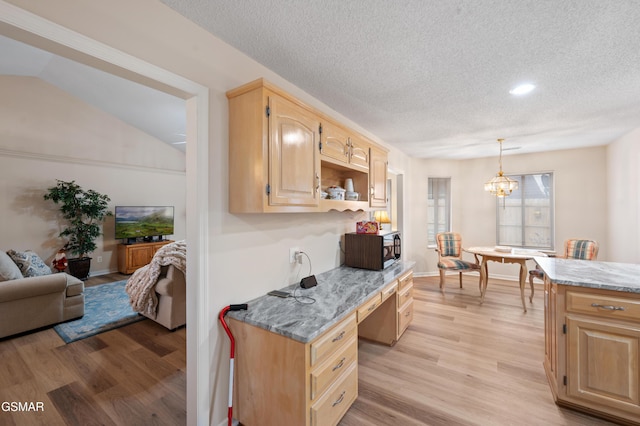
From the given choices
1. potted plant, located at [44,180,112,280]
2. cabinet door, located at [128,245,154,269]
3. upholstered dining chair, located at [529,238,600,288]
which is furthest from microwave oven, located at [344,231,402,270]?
potted plant, located at [44,180,112,280]

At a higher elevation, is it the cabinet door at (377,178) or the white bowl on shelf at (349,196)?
the cabinet door at (377,178)

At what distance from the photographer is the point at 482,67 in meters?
2.06

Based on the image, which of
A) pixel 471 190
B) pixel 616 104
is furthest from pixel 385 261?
pixel 471 190

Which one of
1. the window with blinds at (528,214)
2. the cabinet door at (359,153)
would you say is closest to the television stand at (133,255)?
the cabinet door at (359,153)

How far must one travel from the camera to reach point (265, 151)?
Result: 1621 mm

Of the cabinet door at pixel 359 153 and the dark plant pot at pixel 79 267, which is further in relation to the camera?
the dark plant pot at pixel 79 267

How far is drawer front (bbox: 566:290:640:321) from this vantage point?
1671 millimetres

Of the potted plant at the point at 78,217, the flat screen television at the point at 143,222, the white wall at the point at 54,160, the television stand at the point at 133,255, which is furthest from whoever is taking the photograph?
the flat screen television at the point at 143,222

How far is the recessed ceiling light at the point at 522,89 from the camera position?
236 cm

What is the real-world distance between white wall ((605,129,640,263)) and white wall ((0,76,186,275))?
8.86 meters

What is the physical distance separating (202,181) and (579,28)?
8.08 feet

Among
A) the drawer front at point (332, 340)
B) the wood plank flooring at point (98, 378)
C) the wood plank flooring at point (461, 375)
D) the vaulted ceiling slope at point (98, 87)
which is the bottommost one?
the wood plank flooring at point (461, 375)

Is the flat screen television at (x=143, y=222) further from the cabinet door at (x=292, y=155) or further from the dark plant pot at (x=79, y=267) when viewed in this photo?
the cabinet door at (x=292, y=155)

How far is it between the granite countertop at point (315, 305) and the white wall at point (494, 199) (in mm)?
3650
